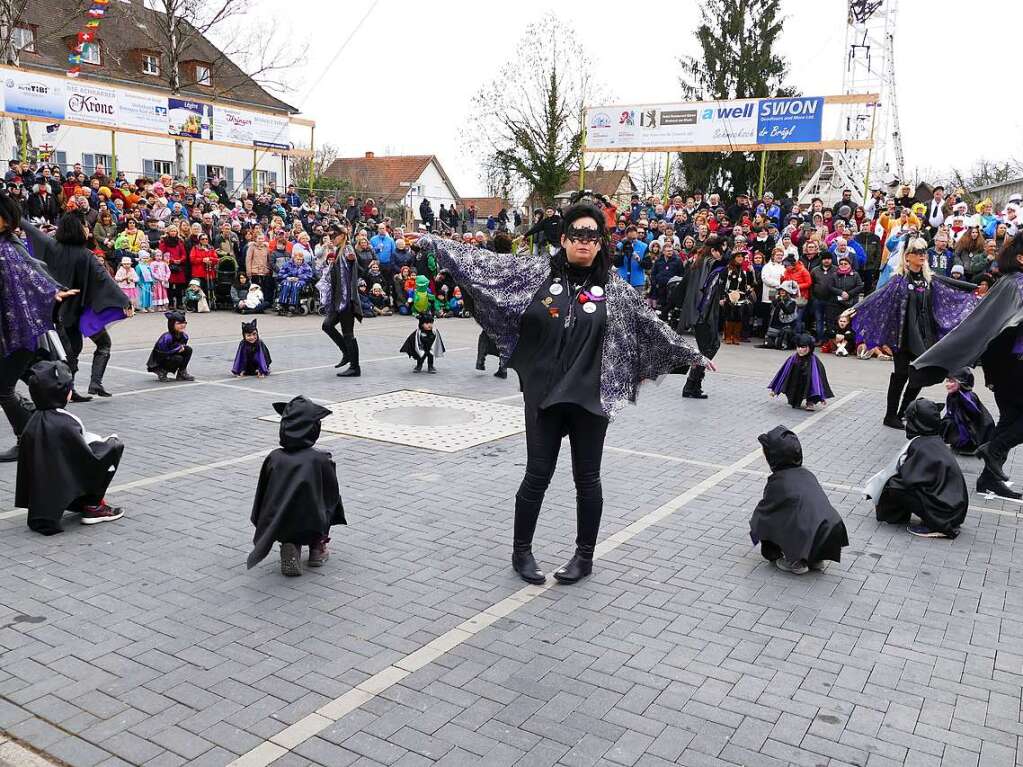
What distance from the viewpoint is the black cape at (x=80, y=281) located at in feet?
28.0

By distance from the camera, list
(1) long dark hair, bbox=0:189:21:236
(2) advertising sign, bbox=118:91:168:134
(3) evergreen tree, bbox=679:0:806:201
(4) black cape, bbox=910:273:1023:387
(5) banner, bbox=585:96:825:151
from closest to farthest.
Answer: (4) black cape, bbox=910:273:1023:387 → (1) long dark hair, bbox=0:189:21:236 → (2) advertising sign, bbox=118:91:168:134 → (5) banner, bbox=585:96:825:151 → (3) evergreen tree, bbox=679:0:806:201

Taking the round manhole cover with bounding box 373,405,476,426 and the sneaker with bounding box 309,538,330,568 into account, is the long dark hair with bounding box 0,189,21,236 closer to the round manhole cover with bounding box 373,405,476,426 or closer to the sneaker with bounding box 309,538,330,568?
the round manhole cover with bounding box 373,405,476,426

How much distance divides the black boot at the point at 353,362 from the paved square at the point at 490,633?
3957 mm

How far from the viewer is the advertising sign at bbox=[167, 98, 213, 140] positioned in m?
24.1

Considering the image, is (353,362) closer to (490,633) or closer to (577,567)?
(577,567)

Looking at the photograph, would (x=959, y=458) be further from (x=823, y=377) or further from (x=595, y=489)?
(x=595, y=489)

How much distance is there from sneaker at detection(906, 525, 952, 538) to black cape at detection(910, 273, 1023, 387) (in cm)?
123

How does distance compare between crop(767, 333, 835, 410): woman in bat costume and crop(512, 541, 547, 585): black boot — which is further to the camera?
crop(767, 333, 835, 410): woman in bat costume

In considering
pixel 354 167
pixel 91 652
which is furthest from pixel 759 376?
pixel 354 167

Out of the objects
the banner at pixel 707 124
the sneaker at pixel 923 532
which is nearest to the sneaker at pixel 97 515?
the sneaker at pixel 923 532

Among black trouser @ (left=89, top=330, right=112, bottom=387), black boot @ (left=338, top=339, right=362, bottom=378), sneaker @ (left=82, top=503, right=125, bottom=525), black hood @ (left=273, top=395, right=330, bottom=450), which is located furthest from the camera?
black boot @ (left=338, top=339, right=362, bottom=378)

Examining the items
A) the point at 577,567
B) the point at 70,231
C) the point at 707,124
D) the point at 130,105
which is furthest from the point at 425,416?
the point at 130,105

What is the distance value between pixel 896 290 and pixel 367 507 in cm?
586


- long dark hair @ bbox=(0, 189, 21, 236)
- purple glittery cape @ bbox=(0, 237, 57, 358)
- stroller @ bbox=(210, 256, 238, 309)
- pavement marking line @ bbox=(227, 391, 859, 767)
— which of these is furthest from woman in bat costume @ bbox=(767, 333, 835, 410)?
stroller @ bbox=(210, 256, 238, 309)
